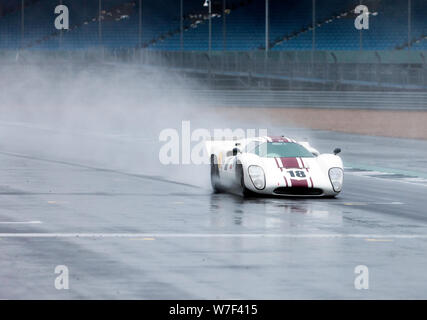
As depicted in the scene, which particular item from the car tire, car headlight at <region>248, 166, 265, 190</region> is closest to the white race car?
car headlight at <region>248, 166, 265, 190</region>

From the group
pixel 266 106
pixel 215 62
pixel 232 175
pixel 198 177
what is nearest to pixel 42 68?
pixel 215 62

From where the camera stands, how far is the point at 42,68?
5659cm

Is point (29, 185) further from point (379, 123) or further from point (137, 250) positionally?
point (379, 123)

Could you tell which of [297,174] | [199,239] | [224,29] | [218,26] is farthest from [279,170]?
[218,26]

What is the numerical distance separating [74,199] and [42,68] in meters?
41.1

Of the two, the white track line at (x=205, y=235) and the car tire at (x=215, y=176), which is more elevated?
the car tire at (x=215, y=176)

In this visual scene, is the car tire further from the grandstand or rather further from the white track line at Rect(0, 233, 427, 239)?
the grandstand

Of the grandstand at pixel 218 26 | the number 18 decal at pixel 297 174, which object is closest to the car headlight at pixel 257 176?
the number 18 decal at pixel 297 174

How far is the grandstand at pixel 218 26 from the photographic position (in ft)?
198

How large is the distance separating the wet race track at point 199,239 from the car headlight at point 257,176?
0.85 ft

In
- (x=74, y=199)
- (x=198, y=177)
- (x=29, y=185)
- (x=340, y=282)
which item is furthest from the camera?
(x=198, y=177)

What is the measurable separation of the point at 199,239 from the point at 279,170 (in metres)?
4.84

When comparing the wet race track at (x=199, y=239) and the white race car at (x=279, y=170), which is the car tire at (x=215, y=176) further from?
the wet race track at (x=199, y=239)
